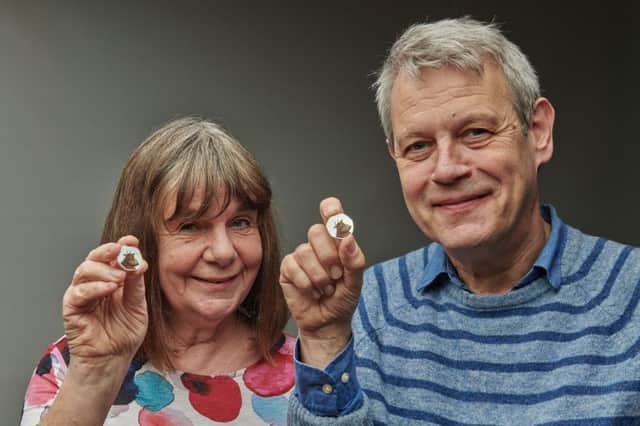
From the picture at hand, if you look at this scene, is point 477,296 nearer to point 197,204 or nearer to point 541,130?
point 541,130

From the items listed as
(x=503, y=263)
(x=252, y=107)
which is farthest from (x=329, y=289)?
(x=252, y=107)

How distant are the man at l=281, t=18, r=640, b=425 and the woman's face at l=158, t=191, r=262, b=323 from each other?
327 millimetres

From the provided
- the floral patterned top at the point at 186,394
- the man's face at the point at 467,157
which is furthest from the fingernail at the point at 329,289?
the floral patterned top at the point at 186,394

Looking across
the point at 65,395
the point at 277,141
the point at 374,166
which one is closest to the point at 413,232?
the point at 374,166

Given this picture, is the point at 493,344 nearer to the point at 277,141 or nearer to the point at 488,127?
the point at 488,127

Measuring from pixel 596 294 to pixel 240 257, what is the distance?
832mm

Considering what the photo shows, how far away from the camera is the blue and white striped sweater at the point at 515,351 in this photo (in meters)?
1.66

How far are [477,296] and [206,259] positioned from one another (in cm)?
64

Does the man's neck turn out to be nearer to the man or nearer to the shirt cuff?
the man

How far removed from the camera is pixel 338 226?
1479 millimetres

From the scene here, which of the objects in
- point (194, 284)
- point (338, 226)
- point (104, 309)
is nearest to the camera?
point (338, 226)

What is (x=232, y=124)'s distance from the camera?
324cm

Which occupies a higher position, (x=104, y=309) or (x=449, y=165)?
(x=449, y=165)

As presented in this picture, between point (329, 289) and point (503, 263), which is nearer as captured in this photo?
point (329, 289)
